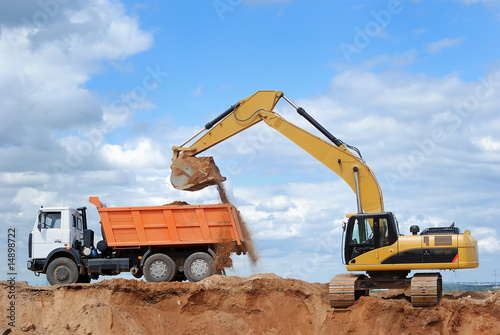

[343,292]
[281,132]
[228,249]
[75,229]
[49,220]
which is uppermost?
[281,132]

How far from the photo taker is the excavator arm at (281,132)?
16969 mm

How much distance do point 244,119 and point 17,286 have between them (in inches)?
370

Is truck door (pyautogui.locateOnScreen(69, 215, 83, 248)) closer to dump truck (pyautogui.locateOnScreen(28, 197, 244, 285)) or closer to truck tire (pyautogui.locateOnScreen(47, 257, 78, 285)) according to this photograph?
dump truck (pyautogui.locateOnScreen(28, 197, 244, 285))

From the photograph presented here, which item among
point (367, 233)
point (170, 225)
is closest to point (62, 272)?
point (170, 225)

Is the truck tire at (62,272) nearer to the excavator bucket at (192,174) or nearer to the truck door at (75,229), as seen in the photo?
the truck door at (75,229)

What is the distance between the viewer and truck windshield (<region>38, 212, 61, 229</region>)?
63.6ft

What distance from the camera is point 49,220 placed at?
19.5 meters

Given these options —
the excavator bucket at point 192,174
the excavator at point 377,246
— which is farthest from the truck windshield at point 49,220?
the excavator at point 377,246

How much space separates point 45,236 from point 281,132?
891cm

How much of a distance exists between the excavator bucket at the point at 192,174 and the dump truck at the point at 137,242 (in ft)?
2.92

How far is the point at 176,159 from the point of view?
19328 mm

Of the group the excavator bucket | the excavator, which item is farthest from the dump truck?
the excavator

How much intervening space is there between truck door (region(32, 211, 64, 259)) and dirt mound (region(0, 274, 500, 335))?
141cm

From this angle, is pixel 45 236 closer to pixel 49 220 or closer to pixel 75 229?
pixel 49 220
